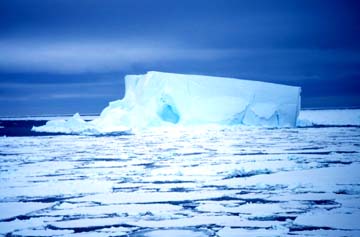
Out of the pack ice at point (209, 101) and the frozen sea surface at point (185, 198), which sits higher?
the pack ice at point (209, 101)

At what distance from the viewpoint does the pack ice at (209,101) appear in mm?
21391

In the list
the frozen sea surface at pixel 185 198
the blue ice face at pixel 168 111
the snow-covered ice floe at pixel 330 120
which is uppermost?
the snow-covered ice floe at pixel 330 120

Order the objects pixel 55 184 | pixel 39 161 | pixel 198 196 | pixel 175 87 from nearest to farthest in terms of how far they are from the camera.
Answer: pixel 198 196 → pixel 55 184 → pixel 39 161 → pixel 175 87

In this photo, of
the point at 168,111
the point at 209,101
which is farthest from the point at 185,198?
the point at 168,111

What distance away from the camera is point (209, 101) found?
2191cm

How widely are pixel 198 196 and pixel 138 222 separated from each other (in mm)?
1315

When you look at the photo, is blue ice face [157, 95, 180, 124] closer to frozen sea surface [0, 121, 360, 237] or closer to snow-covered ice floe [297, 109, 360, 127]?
snow-covered ice floe [297, 109, 360, 127]

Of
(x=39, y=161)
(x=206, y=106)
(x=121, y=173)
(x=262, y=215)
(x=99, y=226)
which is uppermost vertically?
(x=206, y=106)

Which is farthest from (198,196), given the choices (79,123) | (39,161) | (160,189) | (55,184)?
(79,123)

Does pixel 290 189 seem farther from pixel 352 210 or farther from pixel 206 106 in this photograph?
pixel 206 106

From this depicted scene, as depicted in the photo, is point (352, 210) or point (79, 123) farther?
point (79, 123)

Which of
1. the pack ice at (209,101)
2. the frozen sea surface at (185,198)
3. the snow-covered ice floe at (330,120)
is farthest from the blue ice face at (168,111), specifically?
the frozen sea surface at (185,198)

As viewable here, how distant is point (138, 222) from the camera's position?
3863mm

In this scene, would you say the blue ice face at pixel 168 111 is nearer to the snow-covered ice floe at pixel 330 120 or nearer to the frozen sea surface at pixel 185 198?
the snow-covered ice floe at pixel 330 120
